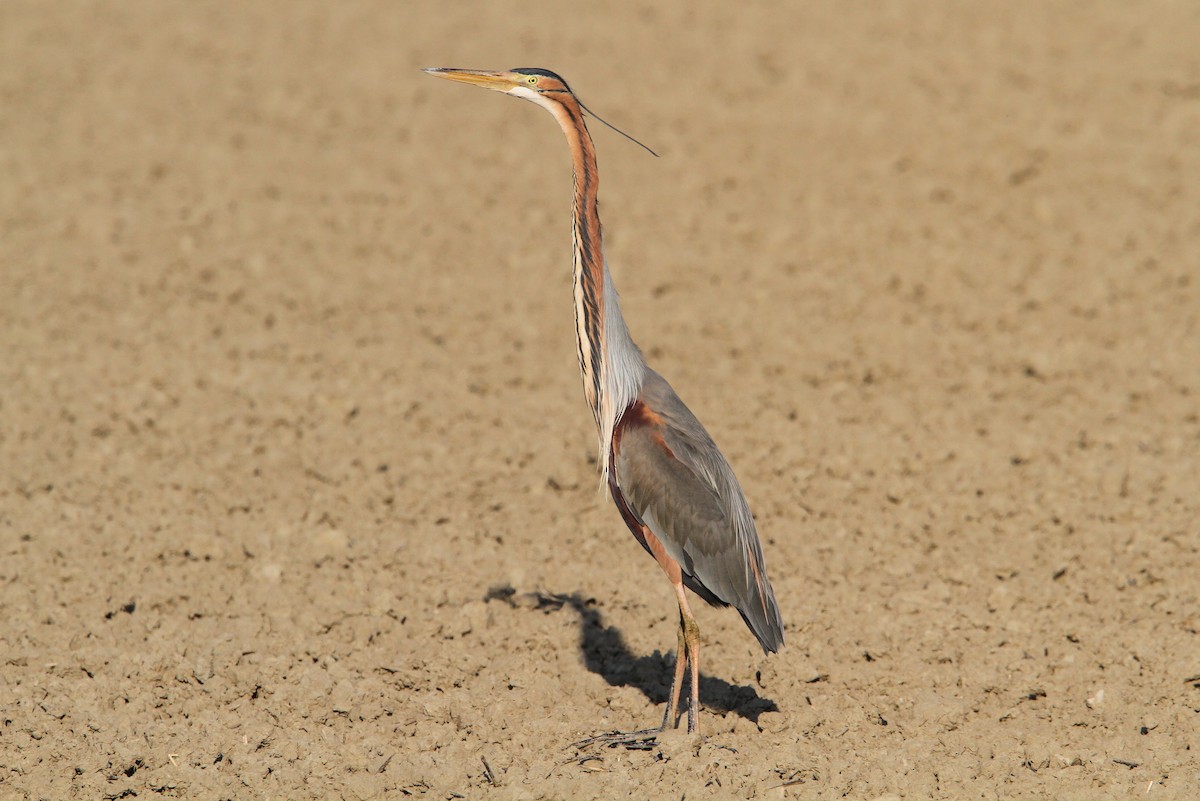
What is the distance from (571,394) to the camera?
8.15 metres

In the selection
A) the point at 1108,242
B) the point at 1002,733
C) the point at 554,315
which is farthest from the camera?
the point at 1108,242

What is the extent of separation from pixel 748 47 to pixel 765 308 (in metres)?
4.62

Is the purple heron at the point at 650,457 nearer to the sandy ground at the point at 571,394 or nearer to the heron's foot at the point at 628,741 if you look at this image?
the heron's foot at the point at 628,741

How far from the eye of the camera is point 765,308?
923 centimetres

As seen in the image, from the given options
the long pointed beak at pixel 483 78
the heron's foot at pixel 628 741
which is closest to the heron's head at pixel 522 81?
the long pointed beak at pixel 483 78

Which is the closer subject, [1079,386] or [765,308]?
[1079,386]

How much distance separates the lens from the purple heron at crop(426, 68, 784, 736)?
4.80 metres

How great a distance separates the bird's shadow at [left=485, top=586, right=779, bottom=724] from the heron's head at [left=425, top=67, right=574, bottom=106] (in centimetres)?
243

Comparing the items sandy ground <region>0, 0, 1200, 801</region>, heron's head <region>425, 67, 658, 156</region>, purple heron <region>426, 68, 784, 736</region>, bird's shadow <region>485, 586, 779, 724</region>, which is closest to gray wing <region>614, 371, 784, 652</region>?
purple heron <region>426, 68, 784, 736</region>

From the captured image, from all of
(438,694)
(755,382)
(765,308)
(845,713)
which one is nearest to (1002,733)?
(845,713)

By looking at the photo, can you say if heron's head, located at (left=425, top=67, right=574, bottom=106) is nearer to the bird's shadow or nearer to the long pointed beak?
the long pointed beak

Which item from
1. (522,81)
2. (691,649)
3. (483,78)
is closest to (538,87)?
(522,81)

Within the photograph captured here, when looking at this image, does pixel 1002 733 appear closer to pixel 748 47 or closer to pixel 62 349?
pixel 62 349

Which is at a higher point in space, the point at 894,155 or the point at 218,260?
the point at 894,155
